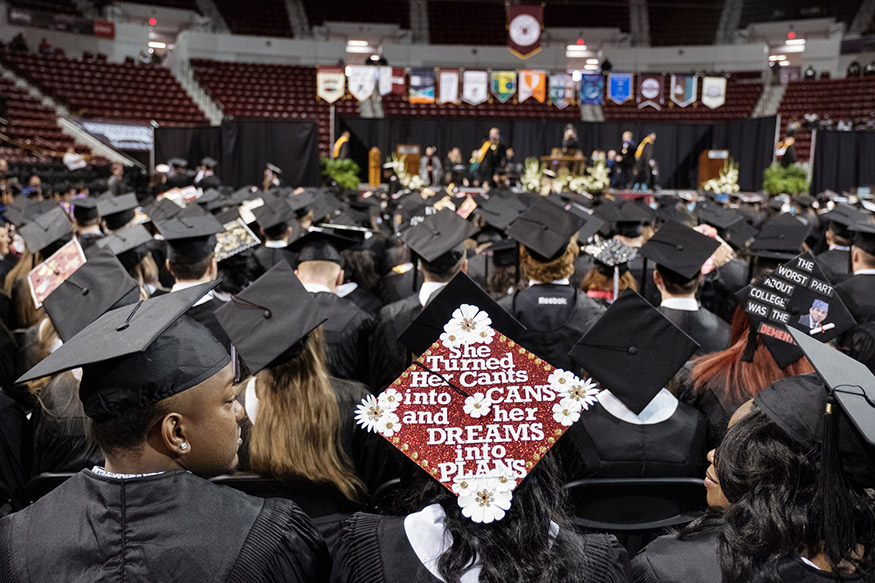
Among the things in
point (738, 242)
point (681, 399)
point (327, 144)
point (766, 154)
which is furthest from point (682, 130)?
point (681, 399)

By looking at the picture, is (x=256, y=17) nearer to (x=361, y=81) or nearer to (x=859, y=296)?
(x=361, y=81)

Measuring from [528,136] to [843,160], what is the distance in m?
8.74

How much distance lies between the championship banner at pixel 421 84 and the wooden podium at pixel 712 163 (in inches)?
327

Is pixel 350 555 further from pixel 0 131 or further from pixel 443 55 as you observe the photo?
pixel 443 55

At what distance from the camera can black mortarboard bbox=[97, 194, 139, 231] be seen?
610cm

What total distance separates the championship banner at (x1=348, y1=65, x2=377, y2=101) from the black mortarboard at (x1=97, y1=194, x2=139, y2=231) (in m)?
15.1

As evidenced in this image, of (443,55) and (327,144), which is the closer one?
(327,144)

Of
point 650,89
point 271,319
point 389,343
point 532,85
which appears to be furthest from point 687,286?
point 650,89

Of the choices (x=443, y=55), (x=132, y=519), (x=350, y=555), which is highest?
(x=443, y=55)

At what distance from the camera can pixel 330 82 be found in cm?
2092

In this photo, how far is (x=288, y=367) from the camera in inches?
97.6

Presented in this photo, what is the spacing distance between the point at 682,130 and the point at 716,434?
2223 centimetres

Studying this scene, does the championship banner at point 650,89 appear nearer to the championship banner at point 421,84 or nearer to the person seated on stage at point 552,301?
the championship banner at point 421,84

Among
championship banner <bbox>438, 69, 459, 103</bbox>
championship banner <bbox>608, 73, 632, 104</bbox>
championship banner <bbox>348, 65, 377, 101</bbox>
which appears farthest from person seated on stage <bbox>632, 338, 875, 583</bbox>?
championship banner <bbox>608, 73, 632, 104</bbox>
